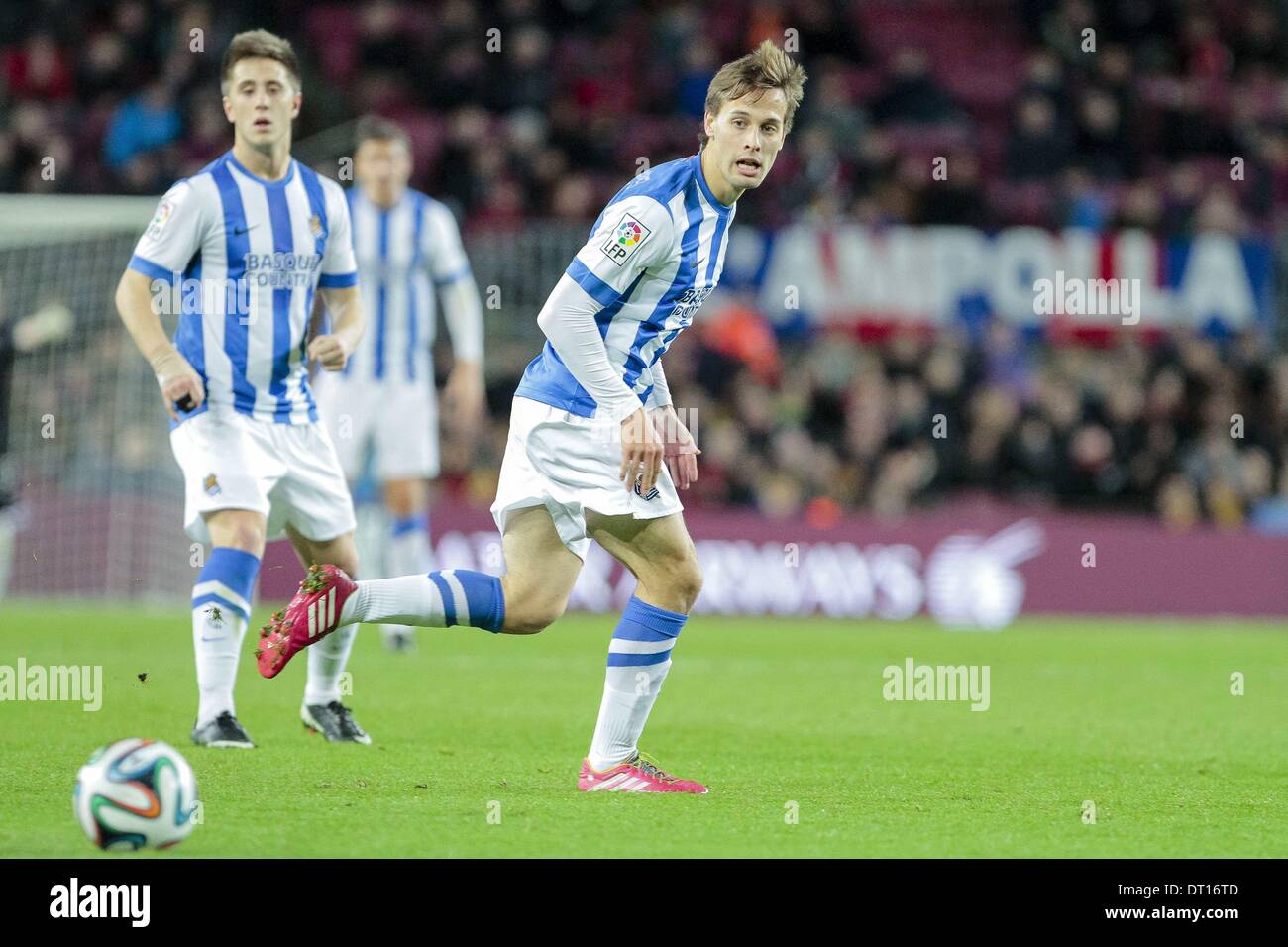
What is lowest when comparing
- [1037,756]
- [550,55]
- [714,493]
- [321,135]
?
[1037,756]

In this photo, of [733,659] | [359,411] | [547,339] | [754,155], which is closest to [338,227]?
[547,339]

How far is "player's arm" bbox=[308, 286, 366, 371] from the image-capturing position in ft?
22.2

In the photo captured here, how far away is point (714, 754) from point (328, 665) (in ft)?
4.95

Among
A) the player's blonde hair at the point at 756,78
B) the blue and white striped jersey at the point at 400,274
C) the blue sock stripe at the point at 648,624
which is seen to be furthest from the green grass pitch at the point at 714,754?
the player's blonde hair at the point at 756,78

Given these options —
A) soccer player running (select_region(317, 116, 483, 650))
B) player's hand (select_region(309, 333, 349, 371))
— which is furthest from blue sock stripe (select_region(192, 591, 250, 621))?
soccer player running (select_region(317, 116, 483, 650))

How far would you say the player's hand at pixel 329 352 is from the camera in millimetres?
6715

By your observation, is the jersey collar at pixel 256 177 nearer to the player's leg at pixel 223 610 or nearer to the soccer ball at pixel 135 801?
the player's leg at pixel 223 610

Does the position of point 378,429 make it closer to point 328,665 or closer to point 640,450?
point 328,665

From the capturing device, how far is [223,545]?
6.61 metres

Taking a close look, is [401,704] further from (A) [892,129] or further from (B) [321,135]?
(A) [892,129]

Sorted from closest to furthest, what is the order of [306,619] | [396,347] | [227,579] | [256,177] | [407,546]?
[306,619], [227,579], [256,177], [407,546], [396,347]

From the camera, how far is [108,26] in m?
19.5

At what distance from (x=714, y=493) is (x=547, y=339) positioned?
1020 centimetres

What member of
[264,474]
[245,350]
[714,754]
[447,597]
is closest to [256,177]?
[245,350]
